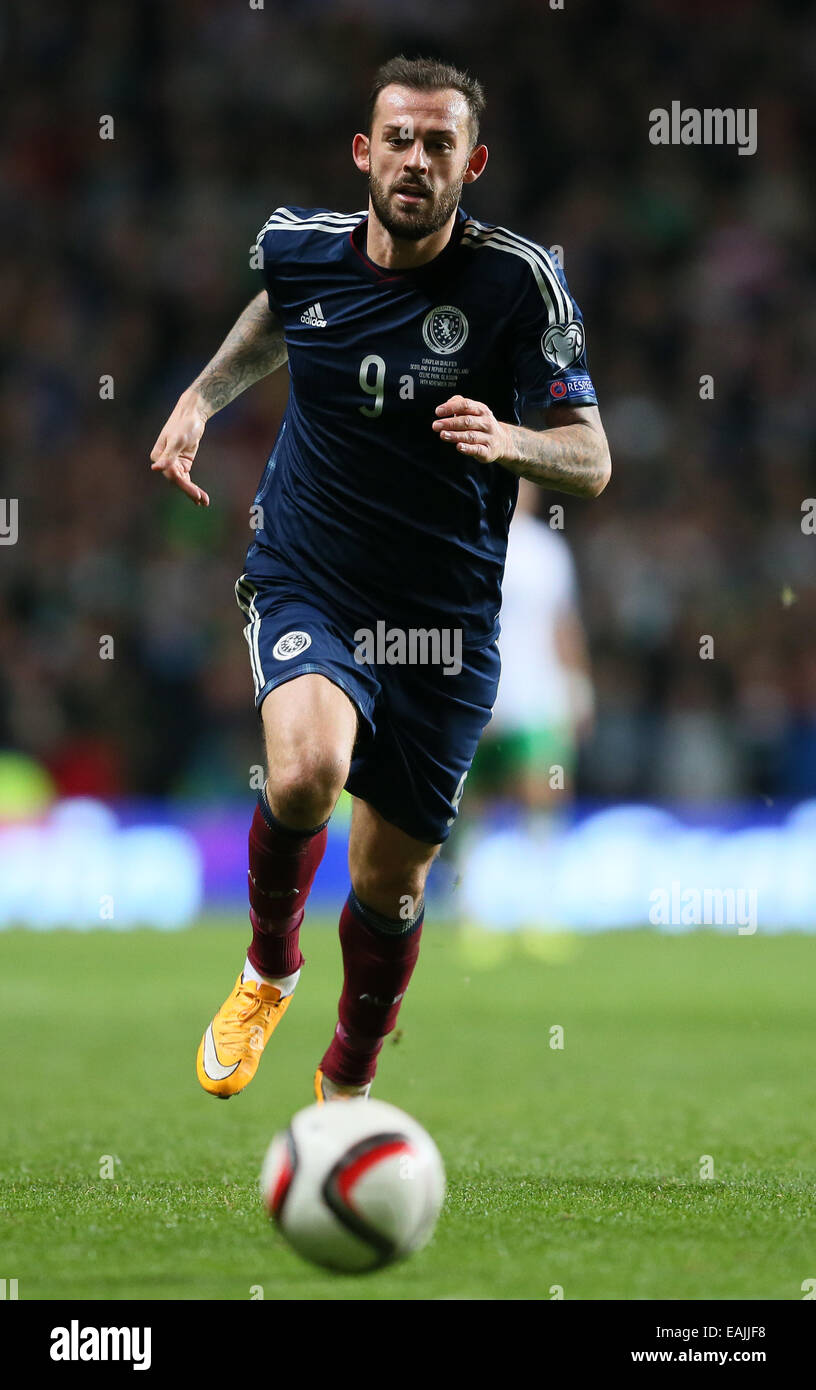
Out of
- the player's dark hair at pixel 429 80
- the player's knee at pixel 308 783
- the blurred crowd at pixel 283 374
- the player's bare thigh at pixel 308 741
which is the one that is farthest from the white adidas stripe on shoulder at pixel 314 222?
the blurred crowd at pixel 283 374

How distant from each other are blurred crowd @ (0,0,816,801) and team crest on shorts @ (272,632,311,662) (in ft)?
26.9

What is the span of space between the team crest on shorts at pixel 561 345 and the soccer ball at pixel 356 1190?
1887 mm

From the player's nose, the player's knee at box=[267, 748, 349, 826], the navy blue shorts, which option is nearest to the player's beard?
the player's nose

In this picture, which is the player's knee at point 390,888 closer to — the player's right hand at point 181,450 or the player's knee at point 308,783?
the player's knee at point 308,783

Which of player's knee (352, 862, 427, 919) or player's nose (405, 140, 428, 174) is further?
player's knee (352, 862, 427, 919)

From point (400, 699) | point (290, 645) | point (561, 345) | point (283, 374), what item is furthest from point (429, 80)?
point (283, 374)

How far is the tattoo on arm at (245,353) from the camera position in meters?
4.84

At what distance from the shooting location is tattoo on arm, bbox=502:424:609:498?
406 centimetres

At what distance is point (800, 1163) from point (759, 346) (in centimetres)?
1096

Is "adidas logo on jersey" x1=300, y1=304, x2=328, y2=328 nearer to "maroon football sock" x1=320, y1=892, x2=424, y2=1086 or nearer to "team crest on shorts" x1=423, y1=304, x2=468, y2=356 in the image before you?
"team crest on shorts" x1=423, y1=304, x2=468, y2=356

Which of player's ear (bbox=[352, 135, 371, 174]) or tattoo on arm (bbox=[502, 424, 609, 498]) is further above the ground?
player's ear (bbox=[352, 135, 371, 174])

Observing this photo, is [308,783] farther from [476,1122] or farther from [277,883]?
[476,1122]

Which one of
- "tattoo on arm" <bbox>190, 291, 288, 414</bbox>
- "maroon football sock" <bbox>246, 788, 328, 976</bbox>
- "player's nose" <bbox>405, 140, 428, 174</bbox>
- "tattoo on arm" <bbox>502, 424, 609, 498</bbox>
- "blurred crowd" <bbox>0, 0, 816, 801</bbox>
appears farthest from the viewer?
"blurred crowd" <bbox>0, 0, 816, 801</bbox>

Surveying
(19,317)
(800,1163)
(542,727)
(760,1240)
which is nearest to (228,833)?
(542,727)
